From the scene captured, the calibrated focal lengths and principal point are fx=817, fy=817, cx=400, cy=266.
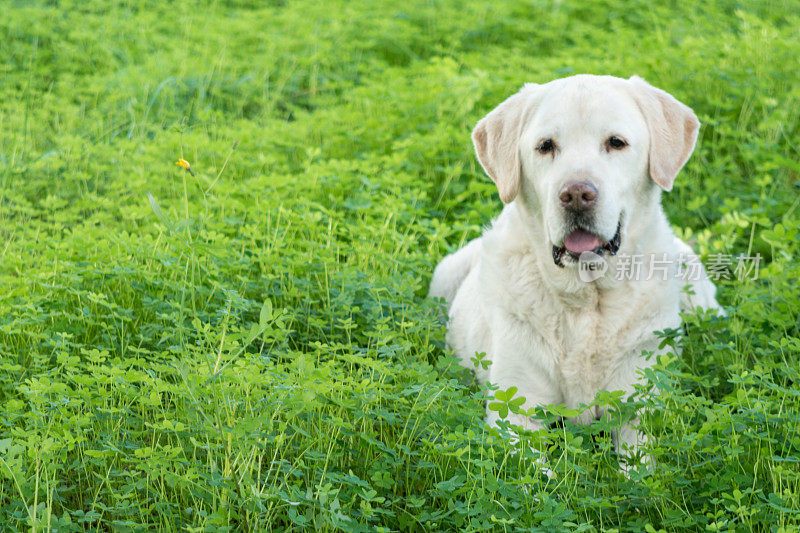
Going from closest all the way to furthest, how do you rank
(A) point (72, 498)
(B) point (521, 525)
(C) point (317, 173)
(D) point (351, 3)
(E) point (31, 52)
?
(B) point (521, 525), (A) point (72, 498), (C) point (317, 173), (E) point (31, 52), (D) point (351, 3)

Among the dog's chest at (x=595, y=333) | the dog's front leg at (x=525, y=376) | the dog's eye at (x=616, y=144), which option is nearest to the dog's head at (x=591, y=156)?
the dog's eye at (x=616, y=144)

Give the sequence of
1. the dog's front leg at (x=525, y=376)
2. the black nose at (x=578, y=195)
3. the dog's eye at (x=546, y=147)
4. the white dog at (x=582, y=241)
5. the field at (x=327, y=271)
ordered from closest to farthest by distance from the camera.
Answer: the field at (x=327, y=271)
the black nose at (x=578, y=195)
the white dog at (x=582, y=241)
the dog's eye at (x=546, y=147)
the dog's front leg at (x=525, y=376)

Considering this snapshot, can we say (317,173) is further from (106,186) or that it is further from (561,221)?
(561,221)

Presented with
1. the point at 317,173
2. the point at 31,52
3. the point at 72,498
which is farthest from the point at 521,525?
the point at 31,52

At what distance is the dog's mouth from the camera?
3.49 metres

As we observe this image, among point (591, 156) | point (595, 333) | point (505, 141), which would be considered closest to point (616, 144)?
point (591, 156)

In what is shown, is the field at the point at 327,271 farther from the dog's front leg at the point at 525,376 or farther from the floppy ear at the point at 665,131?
the floppy ear at the point at 665,131

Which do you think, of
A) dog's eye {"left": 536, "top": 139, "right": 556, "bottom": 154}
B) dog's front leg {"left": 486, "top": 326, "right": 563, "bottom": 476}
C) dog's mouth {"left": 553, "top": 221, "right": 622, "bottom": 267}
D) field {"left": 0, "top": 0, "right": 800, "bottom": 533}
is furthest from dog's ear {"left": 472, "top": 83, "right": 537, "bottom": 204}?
field {"left": 0, "top": 0, "right": 800, "bottom": 533}

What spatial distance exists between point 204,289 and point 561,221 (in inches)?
72.9

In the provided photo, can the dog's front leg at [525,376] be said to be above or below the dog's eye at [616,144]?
below

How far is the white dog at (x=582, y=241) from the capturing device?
3482mm

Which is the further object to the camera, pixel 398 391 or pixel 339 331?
pixel 339 331

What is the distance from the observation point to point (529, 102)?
379cm

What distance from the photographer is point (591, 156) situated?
3.44 metres
